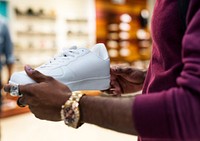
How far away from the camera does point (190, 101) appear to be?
0.61 meters

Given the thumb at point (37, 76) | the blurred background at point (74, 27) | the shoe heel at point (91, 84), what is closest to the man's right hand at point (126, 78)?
the shoe heel at point (91, 84)

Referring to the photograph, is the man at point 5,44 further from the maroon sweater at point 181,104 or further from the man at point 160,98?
the maroon sweater at point 181,104

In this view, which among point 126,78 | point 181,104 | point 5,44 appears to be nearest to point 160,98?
point 181,104

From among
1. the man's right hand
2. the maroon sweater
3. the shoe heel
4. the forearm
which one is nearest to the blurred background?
the man's right hand

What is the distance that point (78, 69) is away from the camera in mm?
890

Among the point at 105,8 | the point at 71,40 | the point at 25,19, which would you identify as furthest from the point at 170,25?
the point at 105,8

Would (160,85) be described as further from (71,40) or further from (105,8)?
(105,8)

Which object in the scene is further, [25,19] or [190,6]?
[25,19]

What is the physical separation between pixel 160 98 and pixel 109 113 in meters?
0.12

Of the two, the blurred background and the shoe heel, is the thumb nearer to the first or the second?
the shoe heel

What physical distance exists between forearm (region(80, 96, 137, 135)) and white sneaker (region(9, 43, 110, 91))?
0.51ft

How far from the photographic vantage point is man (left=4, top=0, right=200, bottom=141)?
0.61m

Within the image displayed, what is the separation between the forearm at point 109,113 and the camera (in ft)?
2.18

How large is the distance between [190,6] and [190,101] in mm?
198
